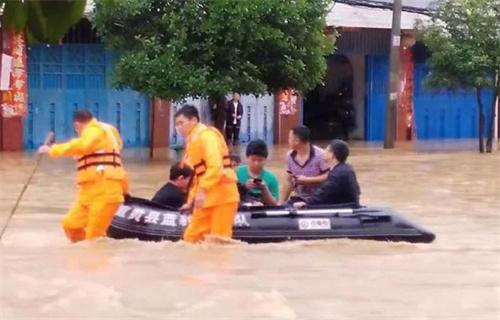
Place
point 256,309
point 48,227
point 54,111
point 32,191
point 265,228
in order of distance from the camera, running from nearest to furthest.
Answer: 1. point 256,309
2. point 265,228
3. point 48,227
4. point 32,191
5. point 54,111

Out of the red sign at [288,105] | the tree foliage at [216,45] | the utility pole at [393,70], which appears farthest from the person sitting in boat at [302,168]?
the red sign at [288,105]

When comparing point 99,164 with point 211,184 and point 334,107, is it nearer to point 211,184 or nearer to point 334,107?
point 211,184

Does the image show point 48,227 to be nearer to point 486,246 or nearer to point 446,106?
point 486,246

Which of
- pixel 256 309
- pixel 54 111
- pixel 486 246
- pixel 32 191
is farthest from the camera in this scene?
pixel 54 111

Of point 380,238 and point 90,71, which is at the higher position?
point 90,71

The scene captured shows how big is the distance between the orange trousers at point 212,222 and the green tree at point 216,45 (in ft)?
29.5

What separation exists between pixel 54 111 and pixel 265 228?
1576 cm

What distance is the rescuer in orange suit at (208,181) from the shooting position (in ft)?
33.3

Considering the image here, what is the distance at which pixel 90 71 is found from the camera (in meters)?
26.3

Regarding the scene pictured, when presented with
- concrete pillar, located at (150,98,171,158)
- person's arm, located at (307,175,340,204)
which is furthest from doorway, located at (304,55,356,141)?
person's arm, located at (307,175,340,204)

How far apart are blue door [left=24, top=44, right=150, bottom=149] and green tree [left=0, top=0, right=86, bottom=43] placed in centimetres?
2287

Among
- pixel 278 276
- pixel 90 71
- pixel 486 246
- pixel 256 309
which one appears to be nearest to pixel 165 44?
pixel 90 71

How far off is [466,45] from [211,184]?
1611 cm

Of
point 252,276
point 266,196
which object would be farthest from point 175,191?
point 252,276
